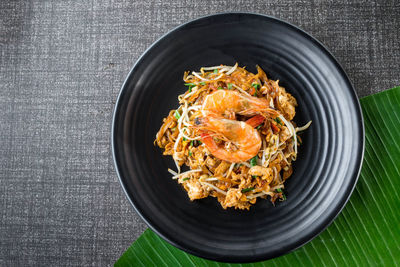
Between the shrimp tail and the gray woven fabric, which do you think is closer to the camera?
the shrimp tail

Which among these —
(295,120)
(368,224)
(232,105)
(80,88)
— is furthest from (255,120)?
(80,88)

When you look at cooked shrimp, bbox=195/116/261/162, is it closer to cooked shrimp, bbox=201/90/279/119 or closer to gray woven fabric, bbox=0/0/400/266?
cooked shrimp, bbox=201/90/279/119

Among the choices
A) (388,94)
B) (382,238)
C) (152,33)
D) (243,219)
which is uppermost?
(152,33)

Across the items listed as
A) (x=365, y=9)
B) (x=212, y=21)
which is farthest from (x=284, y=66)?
(x=365, y=9)

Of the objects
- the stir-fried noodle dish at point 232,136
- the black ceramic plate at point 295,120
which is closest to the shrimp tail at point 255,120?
the stir-fried noodle dish at point 232,136

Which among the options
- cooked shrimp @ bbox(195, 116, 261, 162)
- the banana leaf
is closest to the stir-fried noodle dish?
cooked shrimp @ bbox(195, 116, 261, 162)

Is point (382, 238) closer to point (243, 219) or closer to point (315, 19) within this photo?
point (243, 219)
